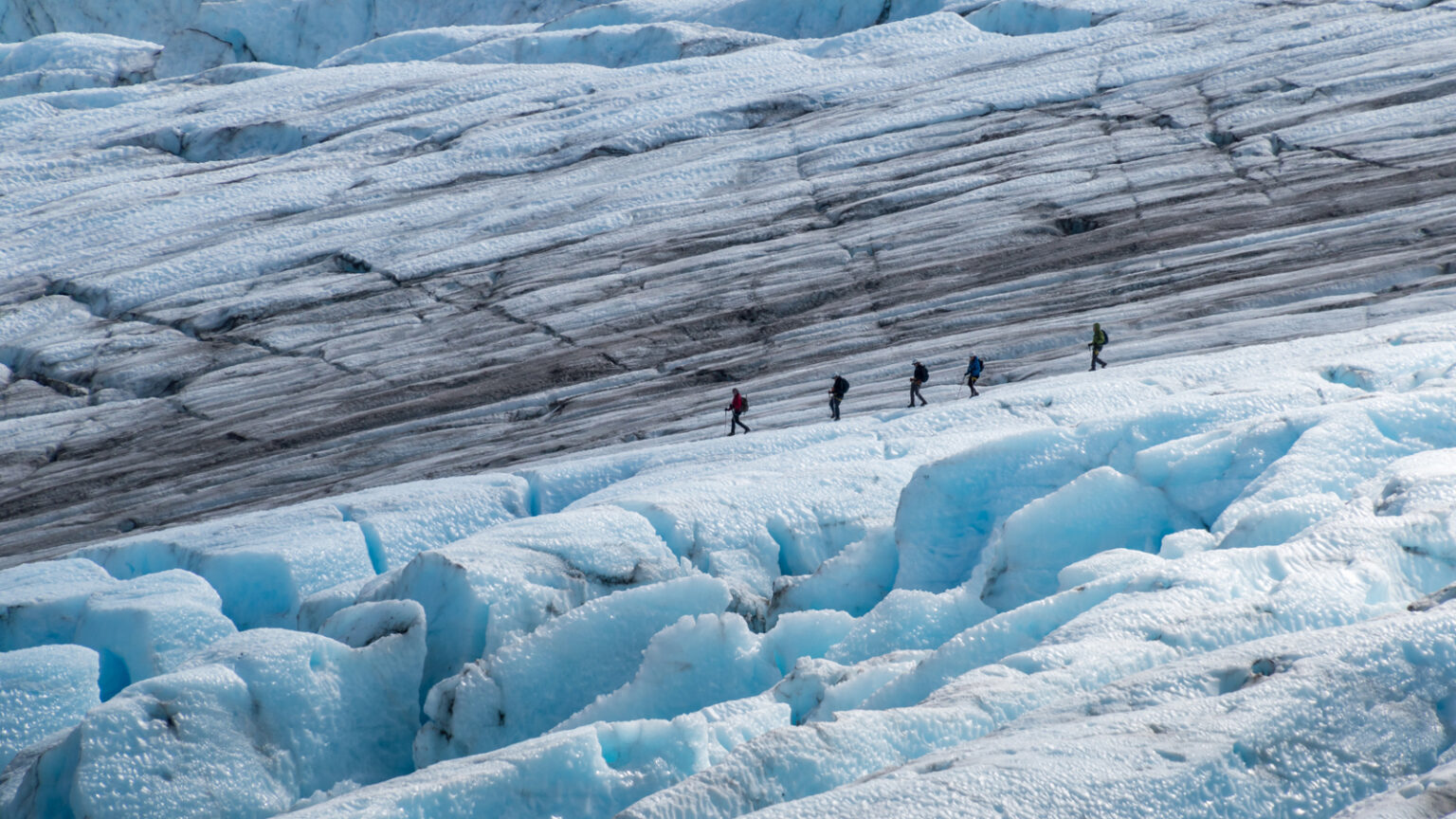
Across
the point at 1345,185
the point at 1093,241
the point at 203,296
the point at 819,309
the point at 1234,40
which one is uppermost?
the point at 1234,40

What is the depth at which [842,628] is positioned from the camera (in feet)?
28.9

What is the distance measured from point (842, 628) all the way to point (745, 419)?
8.50 meters

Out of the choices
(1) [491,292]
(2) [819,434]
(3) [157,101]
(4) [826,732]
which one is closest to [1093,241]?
(2) [819,434]

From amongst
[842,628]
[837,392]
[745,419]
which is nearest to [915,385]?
[837,392]

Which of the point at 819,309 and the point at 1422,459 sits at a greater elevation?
the point at 1422,459

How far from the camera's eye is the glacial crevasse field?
247 inches

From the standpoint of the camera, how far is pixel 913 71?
33031 mm

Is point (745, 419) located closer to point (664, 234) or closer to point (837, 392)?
point (837, 392)

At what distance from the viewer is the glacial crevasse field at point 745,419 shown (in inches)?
247

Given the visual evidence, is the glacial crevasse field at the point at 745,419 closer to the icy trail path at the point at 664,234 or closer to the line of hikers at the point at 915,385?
the icy trail path at the point at 664,234

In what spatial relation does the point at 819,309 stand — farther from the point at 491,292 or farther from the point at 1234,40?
the point at 1234,40

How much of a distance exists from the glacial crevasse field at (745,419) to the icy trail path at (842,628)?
0.04 meters

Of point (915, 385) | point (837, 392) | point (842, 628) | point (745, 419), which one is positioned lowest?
point (745, 419)

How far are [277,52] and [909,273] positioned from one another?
35.0 meters
